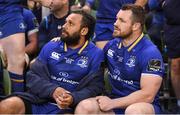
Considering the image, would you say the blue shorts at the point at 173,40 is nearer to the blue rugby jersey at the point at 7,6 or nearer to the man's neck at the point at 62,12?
the man's neck at the point at 62,12

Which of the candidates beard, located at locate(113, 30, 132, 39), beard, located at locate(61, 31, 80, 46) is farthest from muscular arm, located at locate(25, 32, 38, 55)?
beard, located at locate(113, 30, 132, 39)

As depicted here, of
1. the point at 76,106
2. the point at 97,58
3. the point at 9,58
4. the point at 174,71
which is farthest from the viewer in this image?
the point at 174,71

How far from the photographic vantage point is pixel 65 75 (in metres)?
4.93

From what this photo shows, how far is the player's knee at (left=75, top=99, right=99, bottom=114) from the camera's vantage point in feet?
14.8

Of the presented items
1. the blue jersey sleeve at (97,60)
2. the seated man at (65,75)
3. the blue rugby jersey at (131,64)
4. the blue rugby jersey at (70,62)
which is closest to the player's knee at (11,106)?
the seated man at (65,75)

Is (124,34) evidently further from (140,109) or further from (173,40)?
(173,40)

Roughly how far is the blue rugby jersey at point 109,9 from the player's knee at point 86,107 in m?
2.07

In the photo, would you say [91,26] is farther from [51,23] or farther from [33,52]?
[33,52]

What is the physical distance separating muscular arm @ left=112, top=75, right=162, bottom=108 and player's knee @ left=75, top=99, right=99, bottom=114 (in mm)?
202

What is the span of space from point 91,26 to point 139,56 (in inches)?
26.4

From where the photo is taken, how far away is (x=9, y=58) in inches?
224

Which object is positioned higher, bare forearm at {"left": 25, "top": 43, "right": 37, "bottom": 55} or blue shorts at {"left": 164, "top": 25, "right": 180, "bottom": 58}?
blue shorts at {"left": 164, "top": 25, "right": 180, "bottom": 58}

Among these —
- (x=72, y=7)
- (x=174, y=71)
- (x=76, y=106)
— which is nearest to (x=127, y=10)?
(x=76, y=106)

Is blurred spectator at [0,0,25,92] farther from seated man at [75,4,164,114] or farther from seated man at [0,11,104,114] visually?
seated man at [75,4,164,114]
